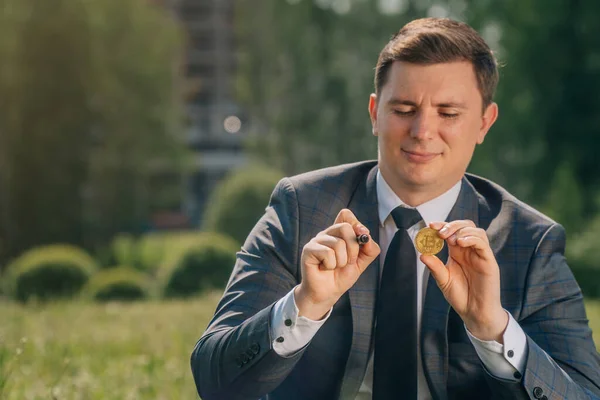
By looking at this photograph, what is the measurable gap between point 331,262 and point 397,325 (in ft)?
2.11

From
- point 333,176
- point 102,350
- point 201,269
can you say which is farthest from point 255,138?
point 333,176

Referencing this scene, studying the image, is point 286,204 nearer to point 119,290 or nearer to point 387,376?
point 387,376

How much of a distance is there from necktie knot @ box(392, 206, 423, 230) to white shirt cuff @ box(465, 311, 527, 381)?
511 millimetres

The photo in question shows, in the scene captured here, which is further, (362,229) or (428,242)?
(428,242)

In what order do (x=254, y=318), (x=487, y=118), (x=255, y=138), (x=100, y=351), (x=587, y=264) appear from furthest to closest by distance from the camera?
1. (x=255, y=138)
2. (x=587, y=264)
3. (x=100, y=351)
4. (x=487, y=118)
5. (x=254, y=318)

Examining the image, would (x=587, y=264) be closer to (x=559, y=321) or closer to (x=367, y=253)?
(x=559, y=321)

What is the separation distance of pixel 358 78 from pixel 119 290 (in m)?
17.1

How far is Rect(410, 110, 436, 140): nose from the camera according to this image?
2.91 metres

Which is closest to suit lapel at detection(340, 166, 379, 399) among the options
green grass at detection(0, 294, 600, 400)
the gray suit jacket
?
the gray suit jacket

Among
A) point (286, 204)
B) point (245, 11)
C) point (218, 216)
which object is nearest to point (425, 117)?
point (286, 204)

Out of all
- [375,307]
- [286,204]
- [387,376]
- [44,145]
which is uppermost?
[286,204]

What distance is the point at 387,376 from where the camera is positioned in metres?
2.91

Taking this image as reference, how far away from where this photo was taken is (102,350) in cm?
750

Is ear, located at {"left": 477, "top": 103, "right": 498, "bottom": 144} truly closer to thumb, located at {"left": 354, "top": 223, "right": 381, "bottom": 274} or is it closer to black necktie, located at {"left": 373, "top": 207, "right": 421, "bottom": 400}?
black necktie, located at {"left": 373, "top": 207, "right": 421, "bottom": 400}
